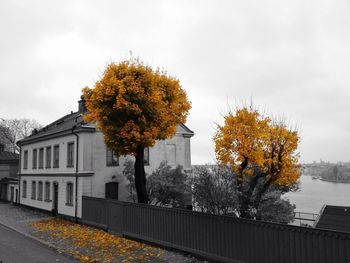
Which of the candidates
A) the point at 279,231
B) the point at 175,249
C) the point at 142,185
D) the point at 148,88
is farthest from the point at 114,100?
the point at 279,231

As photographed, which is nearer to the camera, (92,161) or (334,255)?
(334,255)

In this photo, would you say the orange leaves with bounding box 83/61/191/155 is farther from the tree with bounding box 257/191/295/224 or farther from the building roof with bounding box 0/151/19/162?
the building roof with bounding box 0/151/19/162

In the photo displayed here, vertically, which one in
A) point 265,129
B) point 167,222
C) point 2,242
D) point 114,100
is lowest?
point 2,242

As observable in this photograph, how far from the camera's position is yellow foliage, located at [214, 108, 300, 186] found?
1858cm

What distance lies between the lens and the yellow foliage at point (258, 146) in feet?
61.0

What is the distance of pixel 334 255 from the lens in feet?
32.6

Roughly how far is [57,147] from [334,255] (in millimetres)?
25906

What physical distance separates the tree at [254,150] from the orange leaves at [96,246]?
5588 millimetres

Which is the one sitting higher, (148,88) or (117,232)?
(148,88)

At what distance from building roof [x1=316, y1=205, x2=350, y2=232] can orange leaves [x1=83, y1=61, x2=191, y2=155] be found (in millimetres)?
9463

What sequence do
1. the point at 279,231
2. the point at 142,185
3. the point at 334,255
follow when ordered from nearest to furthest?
1. the point at 334,255
2. the point at 279,231
3. the point at 142,185

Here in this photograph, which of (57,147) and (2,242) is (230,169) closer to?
(2,242)

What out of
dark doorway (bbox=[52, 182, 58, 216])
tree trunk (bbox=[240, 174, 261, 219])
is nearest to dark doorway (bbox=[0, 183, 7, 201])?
dark doorway (bbox=[52, 182, 58, 216])

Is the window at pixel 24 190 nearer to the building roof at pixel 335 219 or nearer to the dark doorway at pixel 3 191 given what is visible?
the dark doorway at pixel 3 191
